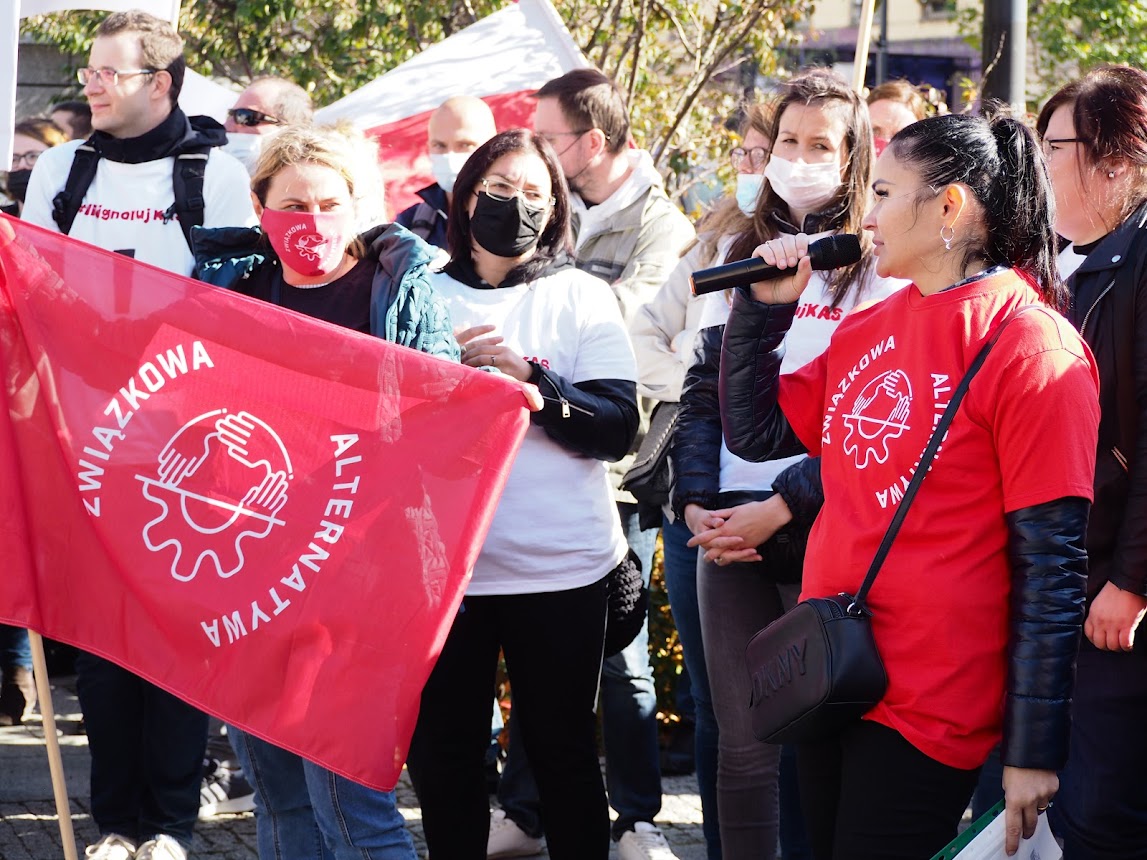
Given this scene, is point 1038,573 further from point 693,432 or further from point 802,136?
point 802,136

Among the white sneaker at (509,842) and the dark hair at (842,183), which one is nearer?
the dark hair at (842,183)

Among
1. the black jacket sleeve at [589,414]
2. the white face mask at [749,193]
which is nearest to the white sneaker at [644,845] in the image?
the black jacket sleeve at [589,414]

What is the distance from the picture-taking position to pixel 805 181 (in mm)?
3756

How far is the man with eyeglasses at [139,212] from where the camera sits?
4.40 m

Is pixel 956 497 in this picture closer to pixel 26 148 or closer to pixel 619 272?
pixel 619 272

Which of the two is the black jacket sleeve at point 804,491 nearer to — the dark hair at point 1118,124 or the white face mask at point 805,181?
the white face mask at point 805,181

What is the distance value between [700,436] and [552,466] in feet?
1.26

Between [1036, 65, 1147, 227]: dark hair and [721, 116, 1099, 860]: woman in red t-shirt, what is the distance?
74 cm

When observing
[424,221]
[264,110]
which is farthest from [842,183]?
[264,110]

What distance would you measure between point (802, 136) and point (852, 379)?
1.13 metres

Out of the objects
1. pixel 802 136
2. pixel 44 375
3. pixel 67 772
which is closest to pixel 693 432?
pixel 802 136

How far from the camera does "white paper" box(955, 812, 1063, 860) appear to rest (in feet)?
8.41

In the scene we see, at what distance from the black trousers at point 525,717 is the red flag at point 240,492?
523 millimetres

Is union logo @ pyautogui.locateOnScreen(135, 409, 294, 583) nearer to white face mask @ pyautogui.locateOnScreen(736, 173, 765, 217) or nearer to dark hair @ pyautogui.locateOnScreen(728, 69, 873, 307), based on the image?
dark hair @ pyautogui.locateOnScreen(728, 69, 873, 307)
